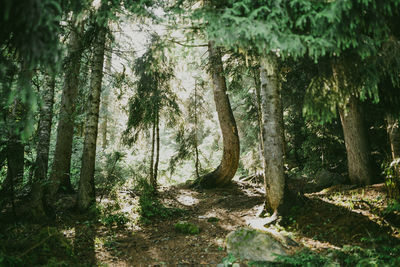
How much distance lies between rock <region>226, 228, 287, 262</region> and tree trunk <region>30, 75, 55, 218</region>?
452 centimetres

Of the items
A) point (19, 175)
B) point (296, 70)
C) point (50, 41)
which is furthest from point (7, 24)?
point (296, 70)

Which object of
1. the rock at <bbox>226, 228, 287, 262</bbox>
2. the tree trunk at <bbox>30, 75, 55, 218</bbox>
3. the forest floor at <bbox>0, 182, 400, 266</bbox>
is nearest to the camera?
the forest floor at <bbox>0, 182, 400, 266</bbox>

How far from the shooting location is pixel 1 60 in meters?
3.35

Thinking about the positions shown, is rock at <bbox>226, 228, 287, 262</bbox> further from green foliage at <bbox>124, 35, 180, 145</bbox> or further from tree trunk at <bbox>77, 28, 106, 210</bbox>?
green foliage at <bbox>124, 35, 180, 145</bbox>

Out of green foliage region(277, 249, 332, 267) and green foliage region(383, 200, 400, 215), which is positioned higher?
green foliage region(383, 200, 400, 215)

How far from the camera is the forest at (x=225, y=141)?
304cm

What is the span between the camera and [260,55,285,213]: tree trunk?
6113 mm

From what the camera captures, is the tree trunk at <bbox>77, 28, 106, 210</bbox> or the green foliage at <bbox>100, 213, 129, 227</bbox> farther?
the tree trunk at <bbox>77, 28, 106, 210</bbox>

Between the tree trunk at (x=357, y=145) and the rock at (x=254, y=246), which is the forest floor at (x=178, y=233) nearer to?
the rock at (x=254, y=246)

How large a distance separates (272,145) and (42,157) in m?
6.29

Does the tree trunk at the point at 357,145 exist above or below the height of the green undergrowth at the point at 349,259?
above

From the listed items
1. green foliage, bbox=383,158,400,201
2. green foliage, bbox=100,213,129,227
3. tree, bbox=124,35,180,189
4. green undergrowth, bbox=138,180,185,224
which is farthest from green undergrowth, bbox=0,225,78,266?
green foliage, bbox=383,158,400,201

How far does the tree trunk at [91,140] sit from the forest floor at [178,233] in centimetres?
52

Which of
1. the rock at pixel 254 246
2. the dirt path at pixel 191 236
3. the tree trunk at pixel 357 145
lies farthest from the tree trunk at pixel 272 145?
the tree trunk at pixel 357 145
